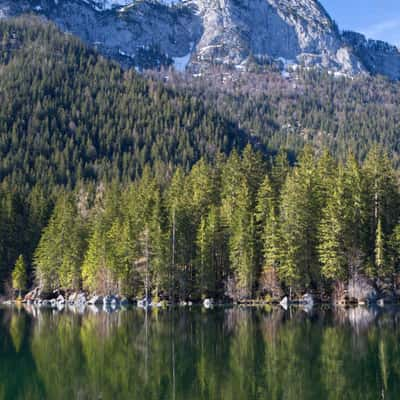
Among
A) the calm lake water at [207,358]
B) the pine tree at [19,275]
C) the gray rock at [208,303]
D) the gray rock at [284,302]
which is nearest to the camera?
the calm lake water at [207,358]

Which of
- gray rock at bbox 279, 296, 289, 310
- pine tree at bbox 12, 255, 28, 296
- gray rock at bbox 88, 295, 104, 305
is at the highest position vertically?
pine tree at bbox 12, 255, 28, 296

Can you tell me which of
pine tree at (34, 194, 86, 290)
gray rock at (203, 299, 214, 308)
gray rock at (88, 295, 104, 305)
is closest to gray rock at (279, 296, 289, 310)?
gray rock at (203, 299, 214, 308)

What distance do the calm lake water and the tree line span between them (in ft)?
50.6

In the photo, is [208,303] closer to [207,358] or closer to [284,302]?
[284,302]

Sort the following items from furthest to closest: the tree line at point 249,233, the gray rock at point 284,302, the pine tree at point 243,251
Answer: the pine tree at point 243,251 < the tree line at point 249,233 < the gray rock at point 284,302

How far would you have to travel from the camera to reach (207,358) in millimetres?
34125

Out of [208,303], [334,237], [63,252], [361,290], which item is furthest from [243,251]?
[63,252]

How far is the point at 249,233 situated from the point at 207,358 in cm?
4016

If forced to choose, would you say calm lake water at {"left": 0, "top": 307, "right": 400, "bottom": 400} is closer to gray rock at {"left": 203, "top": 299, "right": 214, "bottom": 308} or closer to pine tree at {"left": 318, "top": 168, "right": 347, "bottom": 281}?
pine tree at {"left": 318, "top": 168, "right": 347, "bottom": 281}

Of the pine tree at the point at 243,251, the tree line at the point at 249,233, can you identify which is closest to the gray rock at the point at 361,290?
the tree line at the point at 249,233

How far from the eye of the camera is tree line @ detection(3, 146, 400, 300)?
69250 mm

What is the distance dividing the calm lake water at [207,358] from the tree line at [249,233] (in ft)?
50.6

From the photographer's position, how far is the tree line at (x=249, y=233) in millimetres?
69250

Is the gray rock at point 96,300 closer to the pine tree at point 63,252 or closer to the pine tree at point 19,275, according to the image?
the pine tree at point 63,252
